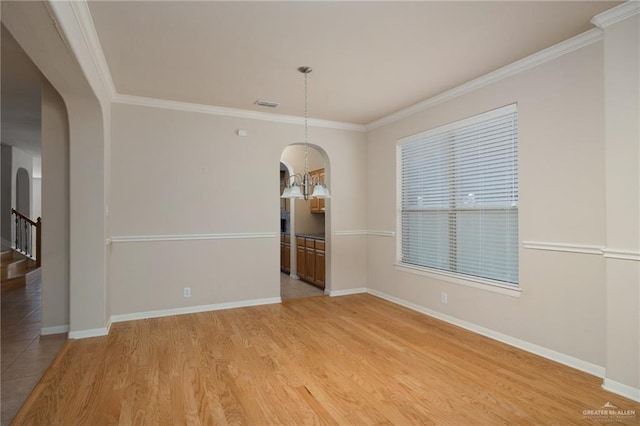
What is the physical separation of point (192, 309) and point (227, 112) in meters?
2.72

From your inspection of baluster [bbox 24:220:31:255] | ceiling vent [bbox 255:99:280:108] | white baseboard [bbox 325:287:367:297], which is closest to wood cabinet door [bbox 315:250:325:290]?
white baseboard [bbox 325:287:367:297]

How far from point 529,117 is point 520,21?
0.96 meters

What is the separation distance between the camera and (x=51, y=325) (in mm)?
3748

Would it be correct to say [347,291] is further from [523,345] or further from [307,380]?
[307,380]

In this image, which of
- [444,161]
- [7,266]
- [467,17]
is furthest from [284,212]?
[467,17]

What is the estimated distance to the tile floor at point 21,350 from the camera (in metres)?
2.50

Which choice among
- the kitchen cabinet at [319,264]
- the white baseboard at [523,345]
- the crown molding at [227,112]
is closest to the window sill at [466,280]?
the white baseboard at [523,345]

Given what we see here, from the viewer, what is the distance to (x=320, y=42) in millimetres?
2906

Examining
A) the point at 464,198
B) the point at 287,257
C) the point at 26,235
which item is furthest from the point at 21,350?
the point at 26,235

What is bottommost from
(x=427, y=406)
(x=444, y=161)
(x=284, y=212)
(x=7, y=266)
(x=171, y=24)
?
(x=427, y=406)

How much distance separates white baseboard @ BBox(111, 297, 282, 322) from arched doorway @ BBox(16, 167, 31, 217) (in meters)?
6.53

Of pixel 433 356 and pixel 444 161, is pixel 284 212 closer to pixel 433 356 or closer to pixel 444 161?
pixel 444 161

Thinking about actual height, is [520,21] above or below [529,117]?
above

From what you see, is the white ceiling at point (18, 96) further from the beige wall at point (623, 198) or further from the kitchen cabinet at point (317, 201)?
the beige wall at point (623, 198)
